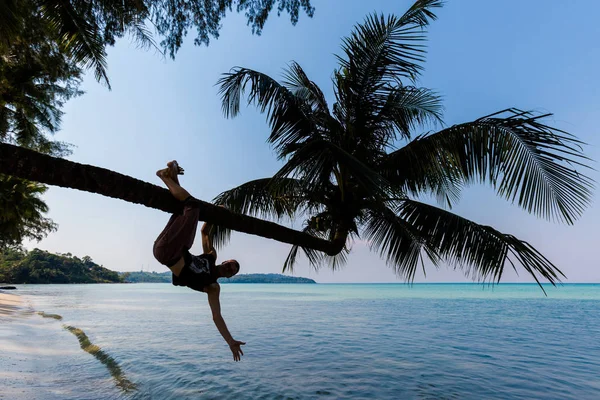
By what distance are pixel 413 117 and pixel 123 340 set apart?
1200cm

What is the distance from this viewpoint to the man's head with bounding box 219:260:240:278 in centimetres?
376

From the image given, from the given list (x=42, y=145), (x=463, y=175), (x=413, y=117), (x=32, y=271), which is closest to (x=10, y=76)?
(x=42, y=145)

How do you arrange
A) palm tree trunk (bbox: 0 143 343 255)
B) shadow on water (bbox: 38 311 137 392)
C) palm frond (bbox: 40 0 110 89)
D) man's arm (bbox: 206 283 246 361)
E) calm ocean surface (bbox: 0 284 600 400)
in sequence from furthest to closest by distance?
shadow on water (bbox: 38 311 137 392)
calm ocean surface (bbox: 0 284 600 400)
palm frond (bbox: 40 0 110 89)
man's arm (bbox: 206 283 246 361)
palm tree trunk (bbox: 0 143 343 255)

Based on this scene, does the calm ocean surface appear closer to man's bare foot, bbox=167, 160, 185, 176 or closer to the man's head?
the man's head

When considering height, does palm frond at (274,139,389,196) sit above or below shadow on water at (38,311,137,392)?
above

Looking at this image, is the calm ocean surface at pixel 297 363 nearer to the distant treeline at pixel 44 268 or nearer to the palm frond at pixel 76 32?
the palm frond at pixel 76 32

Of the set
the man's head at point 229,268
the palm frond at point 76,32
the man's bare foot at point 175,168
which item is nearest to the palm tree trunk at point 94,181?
the man's bare foot at point 175,168

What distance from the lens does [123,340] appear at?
12.9 metres

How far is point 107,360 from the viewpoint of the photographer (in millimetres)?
9641

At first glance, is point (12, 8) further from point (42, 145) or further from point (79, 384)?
point (42, 145)

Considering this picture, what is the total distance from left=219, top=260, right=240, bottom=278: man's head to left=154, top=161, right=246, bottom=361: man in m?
0.02

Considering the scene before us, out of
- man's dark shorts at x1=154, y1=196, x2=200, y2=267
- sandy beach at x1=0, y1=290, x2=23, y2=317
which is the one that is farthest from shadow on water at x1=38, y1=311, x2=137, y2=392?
sandy beach at x1=0, y1=290, x2=23, y2=317

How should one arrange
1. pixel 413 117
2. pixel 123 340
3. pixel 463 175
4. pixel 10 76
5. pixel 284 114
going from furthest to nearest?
1. pixel 123 340
2. pixel 10 76
3. pixel 413 117
4. pixel 284 114
5. pixel 463 175

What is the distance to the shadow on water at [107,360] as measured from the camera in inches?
293
